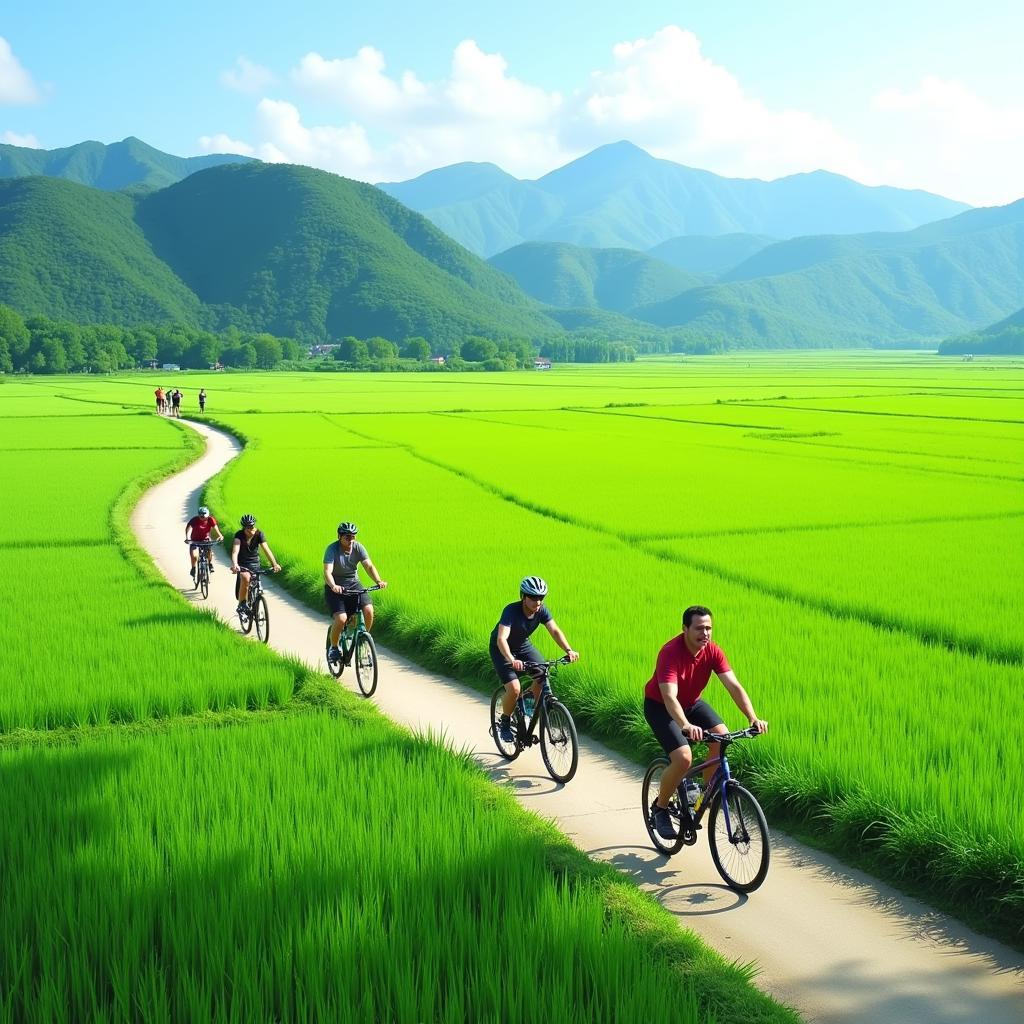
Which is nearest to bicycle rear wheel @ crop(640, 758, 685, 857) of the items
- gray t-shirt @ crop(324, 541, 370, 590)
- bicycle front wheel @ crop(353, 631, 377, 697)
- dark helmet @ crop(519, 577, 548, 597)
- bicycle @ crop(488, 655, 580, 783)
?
bicycle @ crop(488, 655, 580, 783)

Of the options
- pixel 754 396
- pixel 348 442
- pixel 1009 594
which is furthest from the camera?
pixel 754 396

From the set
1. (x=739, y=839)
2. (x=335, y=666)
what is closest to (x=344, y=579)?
(x=335, y=666)

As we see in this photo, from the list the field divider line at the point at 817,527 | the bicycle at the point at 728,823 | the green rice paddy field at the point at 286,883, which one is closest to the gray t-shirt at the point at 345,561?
the green rice paddy field at the point at 286,883

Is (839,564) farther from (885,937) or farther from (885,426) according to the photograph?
(885,426)

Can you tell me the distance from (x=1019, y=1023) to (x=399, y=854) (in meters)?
3.52

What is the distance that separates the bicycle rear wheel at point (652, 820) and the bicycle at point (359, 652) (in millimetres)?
4385

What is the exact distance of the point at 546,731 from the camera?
9.07 metres

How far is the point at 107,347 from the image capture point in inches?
5817

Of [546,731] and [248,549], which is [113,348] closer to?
[248,549]

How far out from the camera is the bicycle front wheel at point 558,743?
343 inches

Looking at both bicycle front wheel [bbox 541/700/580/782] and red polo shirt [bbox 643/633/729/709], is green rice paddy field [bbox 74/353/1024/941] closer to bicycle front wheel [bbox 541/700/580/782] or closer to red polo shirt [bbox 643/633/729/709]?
bicycle front wheel [bbox 541/700/580/782]

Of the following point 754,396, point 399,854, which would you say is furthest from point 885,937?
point 754,396

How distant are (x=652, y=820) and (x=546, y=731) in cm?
181

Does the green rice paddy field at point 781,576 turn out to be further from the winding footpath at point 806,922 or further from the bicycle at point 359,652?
the bicycle at point 359,652
